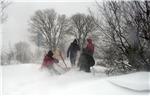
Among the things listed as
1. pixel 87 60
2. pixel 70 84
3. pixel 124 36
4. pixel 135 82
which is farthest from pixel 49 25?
pixel 135 82

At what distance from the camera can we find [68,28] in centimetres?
3175

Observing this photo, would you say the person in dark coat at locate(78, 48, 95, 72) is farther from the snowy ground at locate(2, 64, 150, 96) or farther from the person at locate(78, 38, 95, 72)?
the snowy ground at locate(2, 64, 150, 96)

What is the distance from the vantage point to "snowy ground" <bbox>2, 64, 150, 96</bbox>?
919cm

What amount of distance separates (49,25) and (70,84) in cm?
2400

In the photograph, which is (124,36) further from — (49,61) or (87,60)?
(49,61)

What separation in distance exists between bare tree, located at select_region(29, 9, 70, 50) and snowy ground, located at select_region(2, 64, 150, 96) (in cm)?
1605

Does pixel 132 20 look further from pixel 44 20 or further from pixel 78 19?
pixel 44 20

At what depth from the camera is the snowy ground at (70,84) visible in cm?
919

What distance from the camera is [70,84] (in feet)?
Answer: 36.0

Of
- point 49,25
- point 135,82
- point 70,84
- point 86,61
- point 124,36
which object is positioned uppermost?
point 49,25

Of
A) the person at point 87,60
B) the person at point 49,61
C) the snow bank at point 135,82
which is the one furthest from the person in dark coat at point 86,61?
the snow bank at point 135,82

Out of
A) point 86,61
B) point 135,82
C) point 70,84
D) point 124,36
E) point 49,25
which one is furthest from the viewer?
point 49,25

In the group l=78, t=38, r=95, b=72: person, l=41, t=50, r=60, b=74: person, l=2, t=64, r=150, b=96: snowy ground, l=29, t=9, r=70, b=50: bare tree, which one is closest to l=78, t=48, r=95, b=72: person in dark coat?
l=78, t=38, r=95, b=72: person

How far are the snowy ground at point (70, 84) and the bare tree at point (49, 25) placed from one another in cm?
1605
